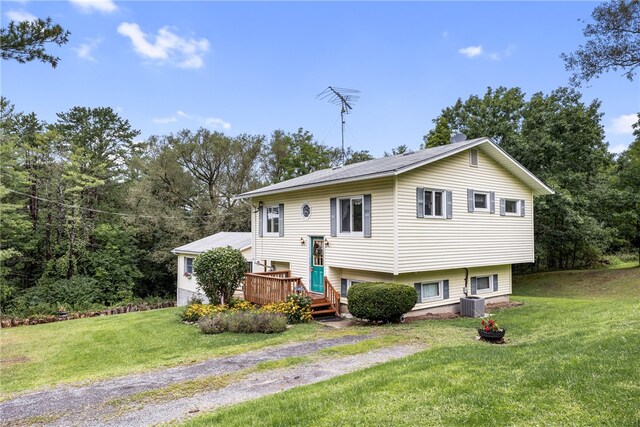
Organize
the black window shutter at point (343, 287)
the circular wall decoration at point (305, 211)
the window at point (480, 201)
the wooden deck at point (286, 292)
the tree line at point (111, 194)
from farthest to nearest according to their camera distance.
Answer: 1. the tree line at point (111, 194)
2. the circular wall decoration at point (305, 211)
3. the window at point (480, 201)
4. the black window shutter at point (343, 287)
5. the wooden deck at point (286, 292)

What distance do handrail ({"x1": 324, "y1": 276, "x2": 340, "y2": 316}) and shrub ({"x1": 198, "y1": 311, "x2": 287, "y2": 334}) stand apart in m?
2.54

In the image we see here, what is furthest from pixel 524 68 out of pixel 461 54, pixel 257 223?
pixel 257 223

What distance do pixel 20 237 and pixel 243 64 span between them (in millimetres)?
16960

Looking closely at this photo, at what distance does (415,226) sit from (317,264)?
405 centimetres

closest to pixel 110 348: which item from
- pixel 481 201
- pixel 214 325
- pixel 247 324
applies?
pixel 214 325

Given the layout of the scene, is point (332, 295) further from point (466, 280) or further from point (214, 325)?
point (466, 280)

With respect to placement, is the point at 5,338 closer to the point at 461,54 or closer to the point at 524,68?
the point at 461,54

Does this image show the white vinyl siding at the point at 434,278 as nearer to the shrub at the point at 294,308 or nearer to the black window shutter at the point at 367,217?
the black window shutter at the point at 367,217

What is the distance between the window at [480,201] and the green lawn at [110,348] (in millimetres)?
7278

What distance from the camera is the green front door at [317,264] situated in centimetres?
1420

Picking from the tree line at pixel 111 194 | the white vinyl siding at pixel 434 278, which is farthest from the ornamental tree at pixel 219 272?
the tree line at pixel 111 194

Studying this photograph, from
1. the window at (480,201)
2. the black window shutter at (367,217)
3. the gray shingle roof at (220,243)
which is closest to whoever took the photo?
the black window shutter at (367,217)

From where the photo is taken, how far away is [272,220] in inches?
661

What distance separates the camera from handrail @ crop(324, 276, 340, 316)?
13329 mm
